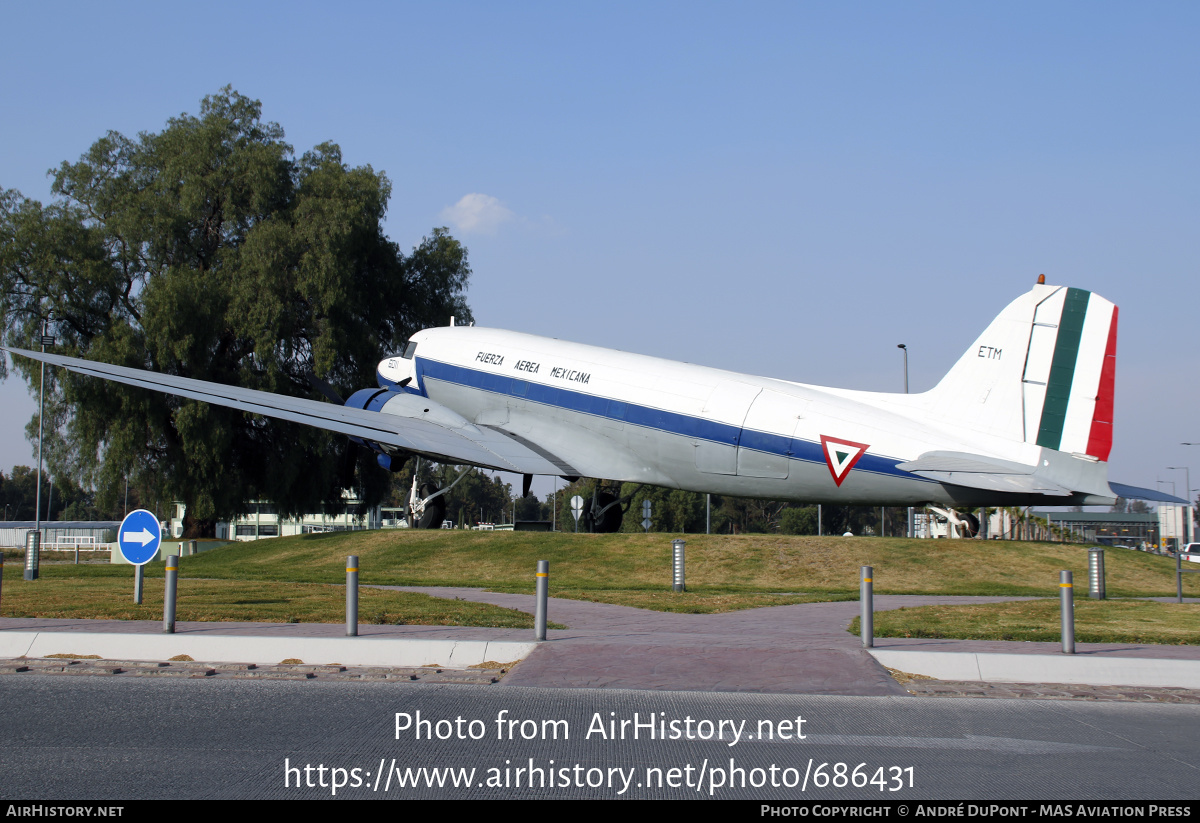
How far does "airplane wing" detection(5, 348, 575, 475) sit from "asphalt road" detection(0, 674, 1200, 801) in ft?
49.1

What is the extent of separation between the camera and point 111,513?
38.7 metres

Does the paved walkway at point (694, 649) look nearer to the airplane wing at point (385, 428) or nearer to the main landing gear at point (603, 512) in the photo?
the airplane wing at point (385, 428)

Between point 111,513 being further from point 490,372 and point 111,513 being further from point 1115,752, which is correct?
point 1115,752

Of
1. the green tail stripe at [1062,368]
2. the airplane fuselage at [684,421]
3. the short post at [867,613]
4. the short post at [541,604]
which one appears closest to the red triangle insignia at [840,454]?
the airplane fuselage at [684,421]

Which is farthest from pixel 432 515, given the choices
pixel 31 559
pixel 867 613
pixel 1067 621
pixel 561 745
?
pixel 561 745

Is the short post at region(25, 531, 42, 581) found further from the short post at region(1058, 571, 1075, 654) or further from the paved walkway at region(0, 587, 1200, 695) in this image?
the short post at region(1058, 571, 1075, 654)

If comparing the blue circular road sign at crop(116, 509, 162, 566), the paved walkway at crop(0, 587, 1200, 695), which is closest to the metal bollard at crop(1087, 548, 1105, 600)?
the paved walkway at crop(0, 587, 1200, 695)

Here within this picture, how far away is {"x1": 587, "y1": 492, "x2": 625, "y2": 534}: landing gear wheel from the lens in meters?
29.0

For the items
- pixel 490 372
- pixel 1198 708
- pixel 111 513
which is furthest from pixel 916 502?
pixel 111 513

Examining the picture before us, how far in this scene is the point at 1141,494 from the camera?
19.9 metres

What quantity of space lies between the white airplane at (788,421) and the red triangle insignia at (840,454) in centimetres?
3

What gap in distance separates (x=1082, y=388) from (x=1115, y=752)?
1405 cm

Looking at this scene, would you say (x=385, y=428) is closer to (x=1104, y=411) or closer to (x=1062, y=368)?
(x=1062, y=368)

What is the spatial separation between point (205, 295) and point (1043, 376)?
31.0 m
